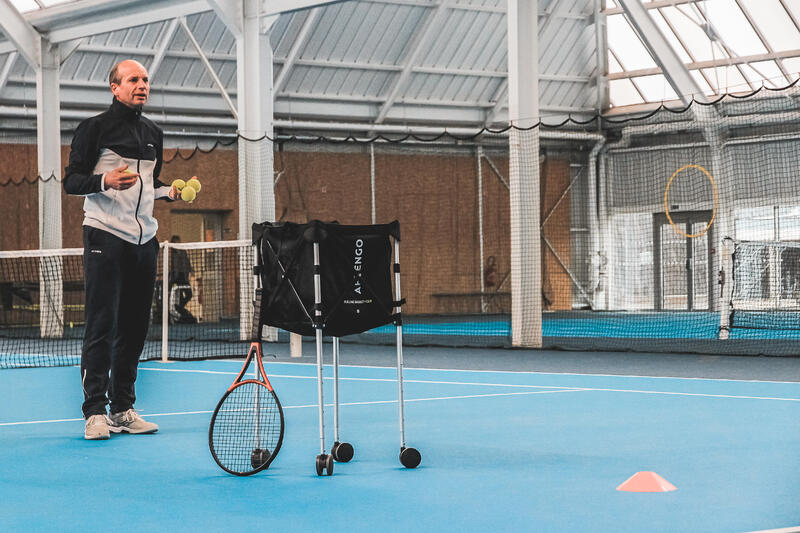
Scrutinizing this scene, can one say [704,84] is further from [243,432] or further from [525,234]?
[243,432]

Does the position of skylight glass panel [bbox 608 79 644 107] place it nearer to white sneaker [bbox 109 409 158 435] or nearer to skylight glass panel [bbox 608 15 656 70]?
skylight glass panel [bbox 608 15 656 70]

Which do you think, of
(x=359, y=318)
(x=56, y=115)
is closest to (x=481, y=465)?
(x=359, y=318)

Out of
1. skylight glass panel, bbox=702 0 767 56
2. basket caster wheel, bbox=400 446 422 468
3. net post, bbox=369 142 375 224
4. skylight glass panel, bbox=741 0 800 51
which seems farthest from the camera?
net post, bbox=369 142 375 224

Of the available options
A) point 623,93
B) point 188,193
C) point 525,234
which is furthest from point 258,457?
point 623,93

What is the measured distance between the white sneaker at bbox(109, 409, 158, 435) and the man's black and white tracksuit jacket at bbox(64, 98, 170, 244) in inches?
36.4

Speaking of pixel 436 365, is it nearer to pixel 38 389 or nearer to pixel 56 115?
pixel 38 389

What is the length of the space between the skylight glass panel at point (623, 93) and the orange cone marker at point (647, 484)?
78.3 feet

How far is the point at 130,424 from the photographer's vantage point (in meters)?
5.97

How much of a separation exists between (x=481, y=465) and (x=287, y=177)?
64.9 feet

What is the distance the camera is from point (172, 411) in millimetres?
7035

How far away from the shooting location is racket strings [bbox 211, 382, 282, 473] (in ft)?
15.8

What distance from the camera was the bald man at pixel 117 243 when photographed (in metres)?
5.75

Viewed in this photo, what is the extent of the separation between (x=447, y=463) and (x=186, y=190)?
1895 millimetres

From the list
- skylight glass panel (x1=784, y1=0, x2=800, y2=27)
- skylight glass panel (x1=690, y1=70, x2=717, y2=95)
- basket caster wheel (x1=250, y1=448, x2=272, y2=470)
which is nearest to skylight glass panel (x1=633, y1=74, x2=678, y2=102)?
skylight glass panel (x1=690, y1=70, x2=717, y2=95)
